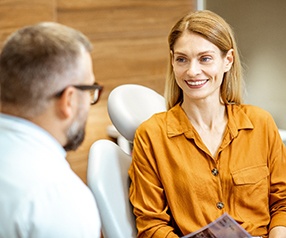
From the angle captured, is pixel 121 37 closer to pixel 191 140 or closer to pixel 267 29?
pixel 267 29

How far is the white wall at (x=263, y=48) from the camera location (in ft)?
9.68

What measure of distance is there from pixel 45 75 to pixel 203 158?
2.90ft

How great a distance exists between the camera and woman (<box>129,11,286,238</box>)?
1.97 meters

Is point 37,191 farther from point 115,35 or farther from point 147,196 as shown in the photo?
point 115,35

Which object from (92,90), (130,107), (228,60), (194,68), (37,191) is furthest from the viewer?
(130,107)

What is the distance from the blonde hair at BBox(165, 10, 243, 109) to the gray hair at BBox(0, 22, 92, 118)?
2.61 ft

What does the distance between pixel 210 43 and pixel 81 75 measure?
0.81 meters

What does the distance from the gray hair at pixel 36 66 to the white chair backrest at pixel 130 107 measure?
2.94 feet

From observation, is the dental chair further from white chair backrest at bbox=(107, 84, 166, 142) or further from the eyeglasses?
the eyeglasses

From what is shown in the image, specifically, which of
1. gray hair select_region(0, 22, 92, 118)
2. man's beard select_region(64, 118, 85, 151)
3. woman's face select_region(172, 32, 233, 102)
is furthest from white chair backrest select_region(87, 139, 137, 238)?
gray hair select_region(0, 22, 92, 118)

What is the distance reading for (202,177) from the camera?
197 cm

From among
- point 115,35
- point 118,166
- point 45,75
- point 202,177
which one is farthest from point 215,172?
point 115,35

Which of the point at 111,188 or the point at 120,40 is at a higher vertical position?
the point at 120,40

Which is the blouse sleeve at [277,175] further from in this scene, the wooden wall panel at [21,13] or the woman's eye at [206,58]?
the wooden wall panel at [21,13]
